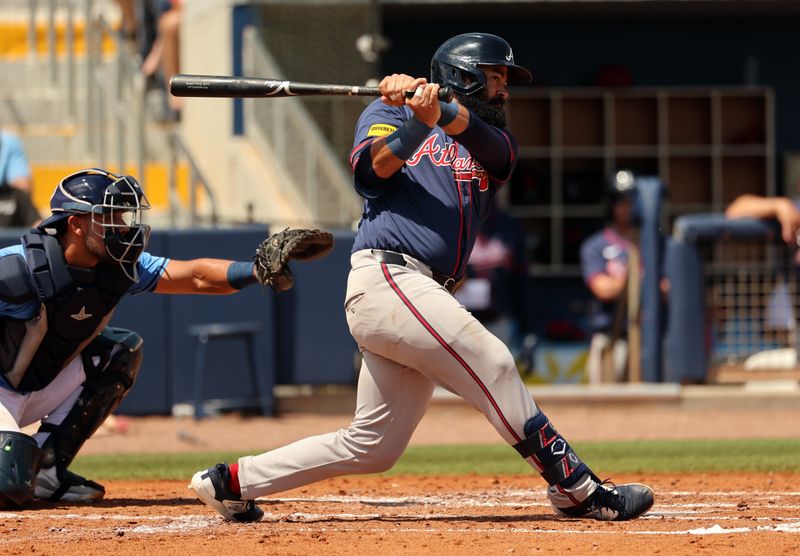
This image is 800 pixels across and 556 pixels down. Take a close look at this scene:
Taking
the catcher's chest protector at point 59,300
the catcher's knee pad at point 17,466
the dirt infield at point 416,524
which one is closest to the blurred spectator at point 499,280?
the dirt infield at point 416,524

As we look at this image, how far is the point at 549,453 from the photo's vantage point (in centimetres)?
516

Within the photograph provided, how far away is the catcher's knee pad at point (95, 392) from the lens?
624cm

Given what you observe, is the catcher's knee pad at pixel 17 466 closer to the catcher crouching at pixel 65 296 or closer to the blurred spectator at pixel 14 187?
the catcher crouching at pixel 65 296

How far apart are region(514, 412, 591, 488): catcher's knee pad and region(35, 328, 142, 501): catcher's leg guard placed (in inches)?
80.6

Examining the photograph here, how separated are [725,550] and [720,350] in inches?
269

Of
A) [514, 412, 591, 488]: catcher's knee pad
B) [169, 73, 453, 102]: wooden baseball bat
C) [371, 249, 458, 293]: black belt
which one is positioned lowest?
[514, 412, 591, 488]: catcher's knee pad

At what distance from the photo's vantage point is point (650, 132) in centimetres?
1555

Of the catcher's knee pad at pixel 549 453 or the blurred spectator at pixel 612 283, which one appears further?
the blurred spectator at pixel 612 283

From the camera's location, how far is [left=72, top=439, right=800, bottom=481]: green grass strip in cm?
771

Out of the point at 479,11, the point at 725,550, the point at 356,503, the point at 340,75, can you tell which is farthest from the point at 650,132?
the point at 725,550

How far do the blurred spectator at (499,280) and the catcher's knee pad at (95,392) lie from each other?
5213 mm

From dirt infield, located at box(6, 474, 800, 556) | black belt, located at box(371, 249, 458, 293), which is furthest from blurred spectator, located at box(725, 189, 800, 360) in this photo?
black belt, located at box(371, 249, 458, 293)

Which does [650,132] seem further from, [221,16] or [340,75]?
[221,16]

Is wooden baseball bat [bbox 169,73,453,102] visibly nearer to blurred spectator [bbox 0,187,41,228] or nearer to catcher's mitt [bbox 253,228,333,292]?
catcher's mitt [bbox 253,228,333,292]
